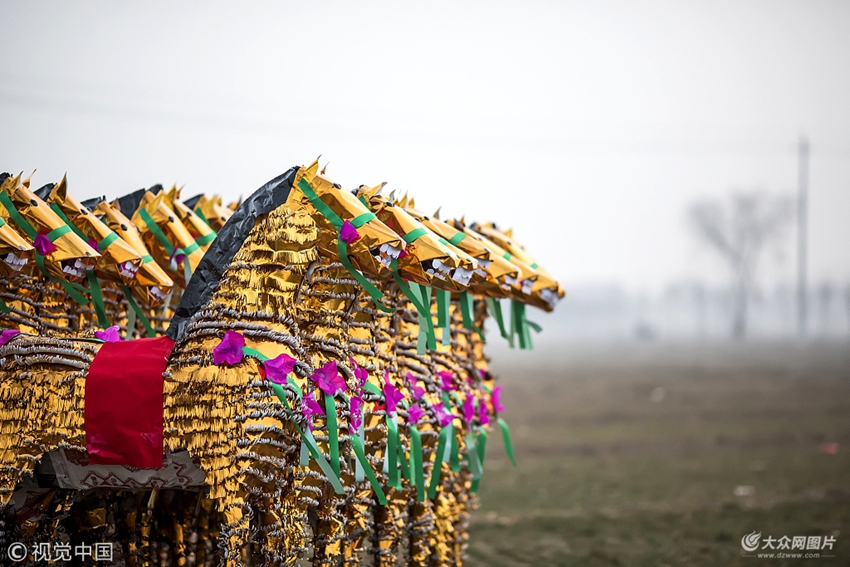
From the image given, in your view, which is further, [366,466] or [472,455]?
[472,455]

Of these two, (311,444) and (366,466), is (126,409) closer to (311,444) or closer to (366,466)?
(311,444)

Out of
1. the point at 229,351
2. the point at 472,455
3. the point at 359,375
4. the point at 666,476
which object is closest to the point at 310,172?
the point at 229,351

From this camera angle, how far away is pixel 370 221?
3.79 metres

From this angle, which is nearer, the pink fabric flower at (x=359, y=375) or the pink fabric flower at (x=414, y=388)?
the pink fabric flower at (x=359, y=375)

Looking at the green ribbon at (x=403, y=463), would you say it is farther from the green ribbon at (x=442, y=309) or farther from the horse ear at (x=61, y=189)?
the horse ear at (x=61, y=189)

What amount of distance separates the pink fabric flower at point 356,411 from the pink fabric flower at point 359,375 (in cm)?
6

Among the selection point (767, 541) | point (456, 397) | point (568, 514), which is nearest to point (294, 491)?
point (456, 397)

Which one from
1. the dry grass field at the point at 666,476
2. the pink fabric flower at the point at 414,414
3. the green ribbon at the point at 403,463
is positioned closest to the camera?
the green ribbon at the point at 403,463

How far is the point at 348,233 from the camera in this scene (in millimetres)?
3758

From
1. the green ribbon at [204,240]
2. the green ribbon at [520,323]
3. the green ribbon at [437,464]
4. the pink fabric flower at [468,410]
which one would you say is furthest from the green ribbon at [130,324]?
the green ribbon at [520,323]

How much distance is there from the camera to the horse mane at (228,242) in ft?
12.4

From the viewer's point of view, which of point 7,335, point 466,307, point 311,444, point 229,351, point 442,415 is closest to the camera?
point 229,351

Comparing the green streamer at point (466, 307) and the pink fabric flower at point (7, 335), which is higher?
the green streamer at point (466, 307)

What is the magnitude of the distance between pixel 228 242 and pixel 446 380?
5.57 feet
